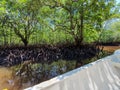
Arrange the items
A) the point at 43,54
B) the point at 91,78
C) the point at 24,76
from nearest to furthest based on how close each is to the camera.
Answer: the point at 91,78 → the point at 24,76 → the point at 43,54

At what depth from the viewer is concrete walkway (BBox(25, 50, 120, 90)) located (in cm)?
157

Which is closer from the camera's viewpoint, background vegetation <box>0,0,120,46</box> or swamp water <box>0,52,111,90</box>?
swamp water <box>0,52,111,90</box>

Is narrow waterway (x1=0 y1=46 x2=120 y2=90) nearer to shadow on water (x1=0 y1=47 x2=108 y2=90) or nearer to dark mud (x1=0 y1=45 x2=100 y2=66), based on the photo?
shadow on water (x1=0 y1=47 x2=108 y2=90)

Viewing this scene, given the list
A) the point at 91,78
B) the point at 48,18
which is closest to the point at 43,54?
the point at 48,18

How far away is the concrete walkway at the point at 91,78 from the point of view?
157 centimetres

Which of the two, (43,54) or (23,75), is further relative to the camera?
(43,54)

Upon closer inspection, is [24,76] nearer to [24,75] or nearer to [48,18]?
[24,75]

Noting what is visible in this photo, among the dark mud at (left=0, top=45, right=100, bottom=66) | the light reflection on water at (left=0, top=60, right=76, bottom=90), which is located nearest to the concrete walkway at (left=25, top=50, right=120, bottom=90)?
the light reflection on water at (left=0, top=60, right=76, bottom=90)

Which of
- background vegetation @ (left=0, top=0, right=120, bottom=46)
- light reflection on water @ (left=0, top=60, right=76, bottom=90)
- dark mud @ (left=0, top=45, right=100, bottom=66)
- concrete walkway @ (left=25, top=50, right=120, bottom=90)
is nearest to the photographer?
concrete walkway @ (left=25, top=50, right=120, bottom=90)

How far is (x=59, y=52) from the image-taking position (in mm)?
9328

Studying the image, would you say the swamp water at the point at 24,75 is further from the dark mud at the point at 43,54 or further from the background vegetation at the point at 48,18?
the background vegetation at the point at 48,18

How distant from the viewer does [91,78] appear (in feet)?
6.10

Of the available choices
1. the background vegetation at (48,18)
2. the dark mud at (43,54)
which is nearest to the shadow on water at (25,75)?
the dark mud at (43,54)

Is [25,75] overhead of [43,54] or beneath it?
beneath
